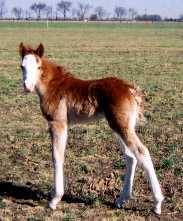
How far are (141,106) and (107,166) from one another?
2321 millimetres

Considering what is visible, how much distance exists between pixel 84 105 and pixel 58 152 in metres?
0.74

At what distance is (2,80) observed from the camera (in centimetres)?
1869

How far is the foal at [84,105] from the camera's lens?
238 inches

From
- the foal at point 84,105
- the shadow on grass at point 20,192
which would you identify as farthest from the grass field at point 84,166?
the foal at point 84,105

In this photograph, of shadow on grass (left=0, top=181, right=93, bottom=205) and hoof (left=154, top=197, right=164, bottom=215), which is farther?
shadow on grass (left=0, top=181, right=93, bottom=205)

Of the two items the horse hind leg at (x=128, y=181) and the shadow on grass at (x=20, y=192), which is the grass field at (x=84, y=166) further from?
the horse hind leg at (x=128, y=181)

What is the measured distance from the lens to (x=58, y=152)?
21.7 feet

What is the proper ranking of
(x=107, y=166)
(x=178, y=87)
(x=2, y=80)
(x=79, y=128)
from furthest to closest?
(x=2, y=80)
(x=178, y=87)
(x=79, y=128)
(x=107, y=166)

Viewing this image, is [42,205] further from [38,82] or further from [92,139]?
[92,139]

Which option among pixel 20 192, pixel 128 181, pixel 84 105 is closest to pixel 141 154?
pixel 128 181

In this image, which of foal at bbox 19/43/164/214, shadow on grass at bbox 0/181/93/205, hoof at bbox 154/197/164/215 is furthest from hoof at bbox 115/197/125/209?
hoof at bbox 154/197/164/215

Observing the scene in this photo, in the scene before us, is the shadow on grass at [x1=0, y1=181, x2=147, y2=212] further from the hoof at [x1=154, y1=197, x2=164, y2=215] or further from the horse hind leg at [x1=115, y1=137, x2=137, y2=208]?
the hoof at [x1=154, y1=197, x2=164, y2=215]

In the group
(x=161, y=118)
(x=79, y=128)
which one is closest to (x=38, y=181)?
(x=79, y=128)

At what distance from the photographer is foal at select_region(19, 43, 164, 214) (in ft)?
19.9
